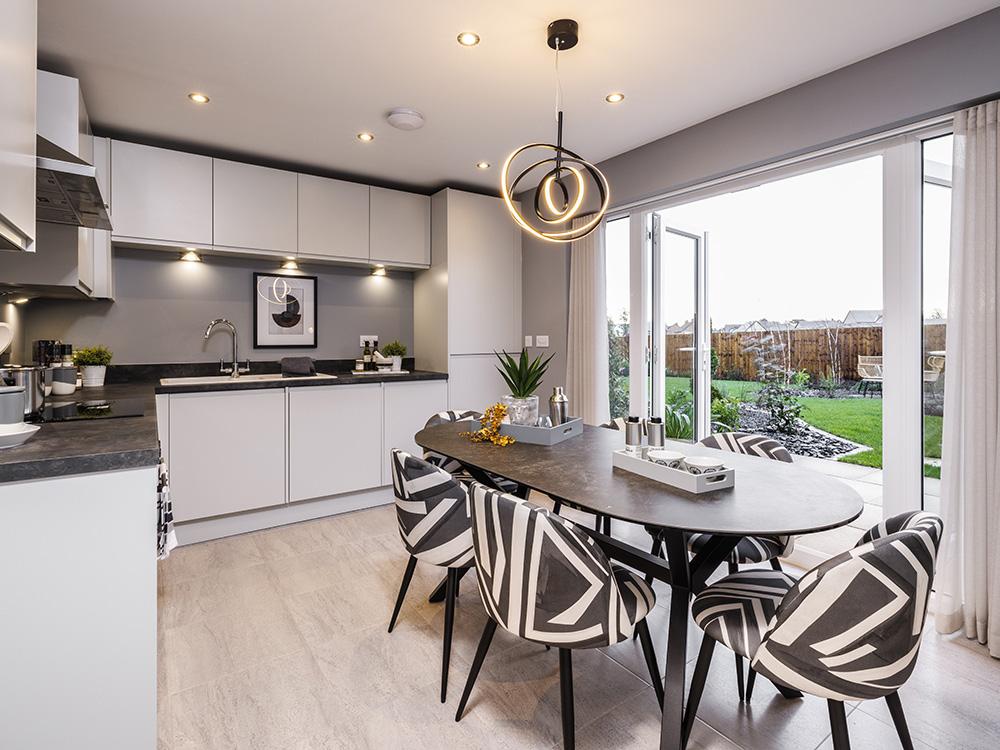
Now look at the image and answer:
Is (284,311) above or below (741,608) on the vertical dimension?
above

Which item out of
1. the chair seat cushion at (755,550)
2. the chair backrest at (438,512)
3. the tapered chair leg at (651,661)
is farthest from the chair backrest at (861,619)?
the chair backrest at (438,512)

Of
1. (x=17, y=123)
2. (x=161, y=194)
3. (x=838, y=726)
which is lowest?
(x=838, y=726)

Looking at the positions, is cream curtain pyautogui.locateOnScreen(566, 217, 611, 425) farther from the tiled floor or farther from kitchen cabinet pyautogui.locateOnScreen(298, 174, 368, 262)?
the tiled floor

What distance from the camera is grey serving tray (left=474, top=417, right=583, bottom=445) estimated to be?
7.64 feet

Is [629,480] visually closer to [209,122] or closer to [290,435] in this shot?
[290,435]

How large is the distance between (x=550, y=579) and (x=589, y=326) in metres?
2.84

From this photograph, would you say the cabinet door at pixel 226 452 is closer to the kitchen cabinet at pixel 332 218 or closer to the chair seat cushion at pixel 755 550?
the kitchen cabinet at pixel 332 218

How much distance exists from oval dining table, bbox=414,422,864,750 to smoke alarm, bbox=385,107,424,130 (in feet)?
6.51

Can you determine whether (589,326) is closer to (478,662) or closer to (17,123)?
(478,662)

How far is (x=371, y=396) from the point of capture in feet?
12.7

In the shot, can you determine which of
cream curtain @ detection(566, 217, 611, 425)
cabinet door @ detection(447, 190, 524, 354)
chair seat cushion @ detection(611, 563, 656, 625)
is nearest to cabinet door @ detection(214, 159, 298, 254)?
cabinet door @ detection(447, 190, 524, 354)

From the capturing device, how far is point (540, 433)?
233cm

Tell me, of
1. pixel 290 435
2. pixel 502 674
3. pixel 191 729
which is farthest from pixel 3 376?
pixel 502 674

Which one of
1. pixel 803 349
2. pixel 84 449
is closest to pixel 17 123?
pixel 84 449
